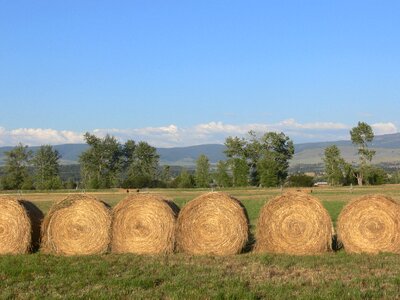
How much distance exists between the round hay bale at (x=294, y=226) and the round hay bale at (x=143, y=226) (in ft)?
7.37

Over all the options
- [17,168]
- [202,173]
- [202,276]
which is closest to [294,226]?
[202,276]

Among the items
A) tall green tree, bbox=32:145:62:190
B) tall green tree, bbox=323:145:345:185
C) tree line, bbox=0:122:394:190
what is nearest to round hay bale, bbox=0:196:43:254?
tree line, bbox=0:122:394:190

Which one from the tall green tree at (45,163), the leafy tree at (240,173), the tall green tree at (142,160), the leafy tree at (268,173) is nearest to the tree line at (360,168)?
the leafy tree at (268,173)

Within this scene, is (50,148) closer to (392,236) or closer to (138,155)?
(138,155)

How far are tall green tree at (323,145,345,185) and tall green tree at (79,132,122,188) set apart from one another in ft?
A: 132

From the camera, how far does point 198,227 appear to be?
13.8m

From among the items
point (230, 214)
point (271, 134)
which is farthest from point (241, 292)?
point (271, 134)

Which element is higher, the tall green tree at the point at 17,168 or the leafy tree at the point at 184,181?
the tall green tree at the point at 17,168

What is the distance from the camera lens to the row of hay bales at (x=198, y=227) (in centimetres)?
1359

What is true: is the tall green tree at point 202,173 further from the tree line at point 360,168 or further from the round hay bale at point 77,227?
the round hay bale at point 77,227

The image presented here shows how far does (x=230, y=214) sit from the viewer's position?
13820mm

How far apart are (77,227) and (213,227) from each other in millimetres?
3394

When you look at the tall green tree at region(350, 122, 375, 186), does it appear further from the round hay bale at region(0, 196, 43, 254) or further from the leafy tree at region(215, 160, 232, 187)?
the round hay bale at region(0, 196, 43, 254)

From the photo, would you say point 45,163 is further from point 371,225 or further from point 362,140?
point 371,225
